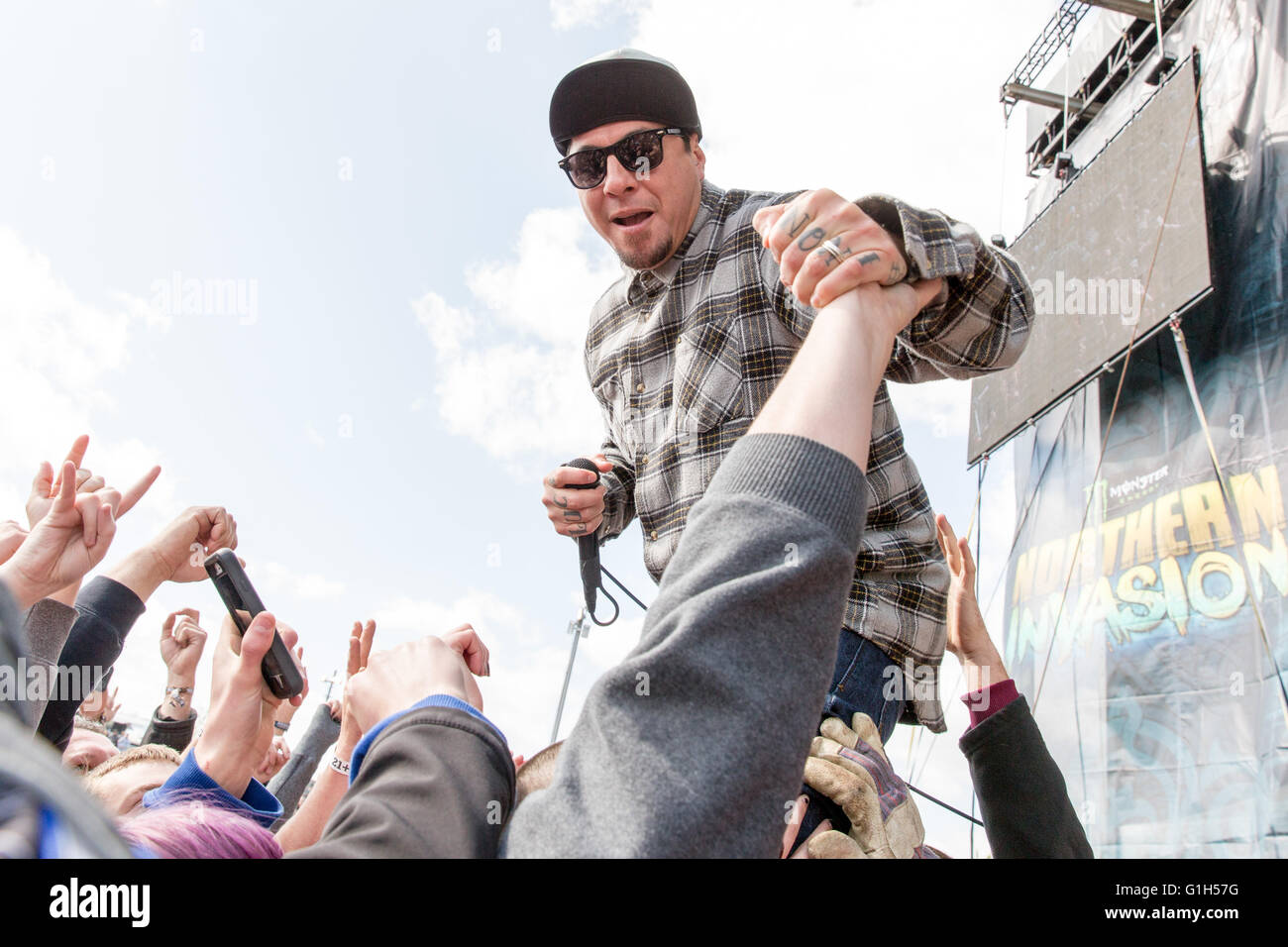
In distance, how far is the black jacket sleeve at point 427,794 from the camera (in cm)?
65

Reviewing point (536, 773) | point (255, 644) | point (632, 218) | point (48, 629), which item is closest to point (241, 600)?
point (255, 644)

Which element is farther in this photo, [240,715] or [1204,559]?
[1204,559]

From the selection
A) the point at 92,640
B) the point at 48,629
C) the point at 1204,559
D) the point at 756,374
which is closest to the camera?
the point at 756,374

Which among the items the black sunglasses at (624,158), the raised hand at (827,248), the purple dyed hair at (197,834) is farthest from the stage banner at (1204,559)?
the purple dyed hair at (197,834)

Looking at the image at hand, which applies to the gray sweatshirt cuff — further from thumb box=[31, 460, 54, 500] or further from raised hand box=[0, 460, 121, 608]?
thumb box=[31, 460, 54, 500]

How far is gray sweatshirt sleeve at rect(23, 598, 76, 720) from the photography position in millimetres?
1718

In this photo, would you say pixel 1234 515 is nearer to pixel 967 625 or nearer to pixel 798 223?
pixel 967 625

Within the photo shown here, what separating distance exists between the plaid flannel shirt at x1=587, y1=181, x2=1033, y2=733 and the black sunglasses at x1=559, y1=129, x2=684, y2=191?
0.15m

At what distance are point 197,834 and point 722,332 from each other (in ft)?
3.76

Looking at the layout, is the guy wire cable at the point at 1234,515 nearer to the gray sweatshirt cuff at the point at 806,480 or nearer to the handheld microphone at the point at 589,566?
the handheld microphone at the point at 589,566

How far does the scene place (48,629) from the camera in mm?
1737

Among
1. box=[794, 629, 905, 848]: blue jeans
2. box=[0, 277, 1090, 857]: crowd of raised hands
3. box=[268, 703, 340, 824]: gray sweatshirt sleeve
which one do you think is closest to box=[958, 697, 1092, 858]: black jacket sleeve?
box=[0, 277, 1090, 857]: crowd of raised hands

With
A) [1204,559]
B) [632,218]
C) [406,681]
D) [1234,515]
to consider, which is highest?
[1234,515]

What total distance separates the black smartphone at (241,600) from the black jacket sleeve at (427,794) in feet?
3.24
